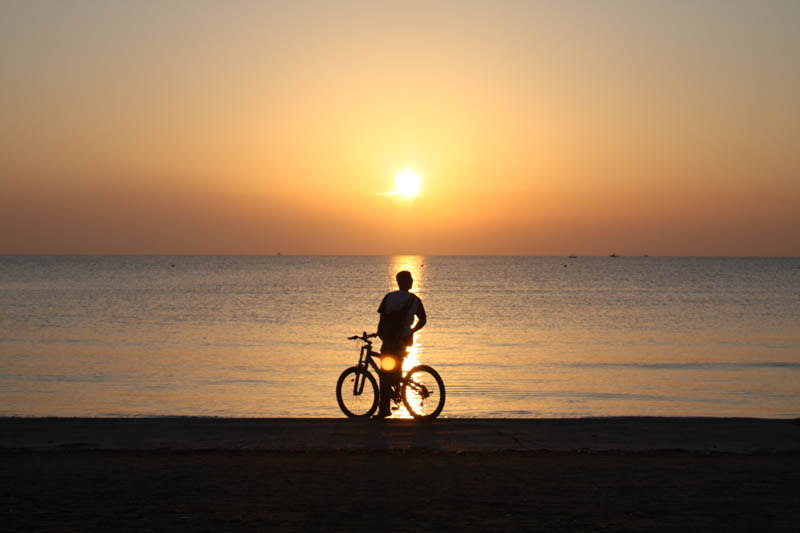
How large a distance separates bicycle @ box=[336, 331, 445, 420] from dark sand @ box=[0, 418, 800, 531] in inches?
26.1

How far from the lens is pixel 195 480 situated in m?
8.24

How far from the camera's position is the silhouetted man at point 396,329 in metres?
12.4

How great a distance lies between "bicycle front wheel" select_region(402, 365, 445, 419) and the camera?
12594 millimetres

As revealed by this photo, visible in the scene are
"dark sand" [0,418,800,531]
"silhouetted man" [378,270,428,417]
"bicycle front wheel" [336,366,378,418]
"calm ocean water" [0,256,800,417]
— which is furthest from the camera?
"calm ocean water" [0,256,800,417]

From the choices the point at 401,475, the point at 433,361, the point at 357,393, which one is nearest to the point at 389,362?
the point at 357,393

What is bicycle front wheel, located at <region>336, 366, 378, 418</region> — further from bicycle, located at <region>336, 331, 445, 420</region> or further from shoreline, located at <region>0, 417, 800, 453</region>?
shoreline, located at <region>0, 417, 800, 453</region>

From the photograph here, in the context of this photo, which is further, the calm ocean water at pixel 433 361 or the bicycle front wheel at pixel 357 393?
the calm ocean water at pixel 433 361

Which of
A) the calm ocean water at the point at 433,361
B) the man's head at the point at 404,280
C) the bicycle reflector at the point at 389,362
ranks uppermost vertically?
the calm ocean water at the point at 433,361

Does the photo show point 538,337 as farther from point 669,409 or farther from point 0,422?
point 0,422

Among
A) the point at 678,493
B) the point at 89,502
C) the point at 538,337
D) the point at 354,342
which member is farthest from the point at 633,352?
the point at 89,502

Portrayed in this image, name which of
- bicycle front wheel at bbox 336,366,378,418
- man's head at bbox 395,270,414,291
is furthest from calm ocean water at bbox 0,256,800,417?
man's head at bbox 395,270,414,291

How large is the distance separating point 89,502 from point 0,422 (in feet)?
17.3

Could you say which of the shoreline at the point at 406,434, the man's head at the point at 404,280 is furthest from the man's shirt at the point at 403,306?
the shoreline at the point at 406,434

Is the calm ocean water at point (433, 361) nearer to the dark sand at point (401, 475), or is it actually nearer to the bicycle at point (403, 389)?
the bicycle at point (403, 389)
